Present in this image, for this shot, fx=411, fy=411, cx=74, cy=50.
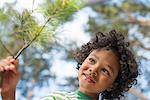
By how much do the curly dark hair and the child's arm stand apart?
45 centimetres

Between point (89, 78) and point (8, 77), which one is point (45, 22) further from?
point (8, 77)

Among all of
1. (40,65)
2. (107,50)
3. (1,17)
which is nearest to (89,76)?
(107,50)

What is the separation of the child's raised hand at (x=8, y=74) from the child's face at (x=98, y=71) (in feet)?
1.05

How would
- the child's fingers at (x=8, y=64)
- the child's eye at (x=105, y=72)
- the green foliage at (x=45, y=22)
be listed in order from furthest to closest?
the child's eye at (x=105, y=72) < the green foliage at (x=45, y=22) < the child's fingers at (x=8, y=64)

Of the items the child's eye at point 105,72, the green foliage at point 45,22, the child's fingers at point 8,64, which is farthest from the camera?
the child's eye at point 105,72

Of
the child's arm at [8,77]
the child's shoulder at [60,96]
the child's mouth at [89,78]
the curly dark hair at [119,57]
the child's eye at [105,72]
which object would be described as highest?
the curly dark hair at [119,57]

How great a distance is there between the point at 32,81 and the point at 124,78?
377cm

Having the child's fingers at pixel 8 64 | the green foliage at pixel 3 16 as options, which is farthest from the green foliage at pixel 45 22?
the child's fingers at pixel 8 64

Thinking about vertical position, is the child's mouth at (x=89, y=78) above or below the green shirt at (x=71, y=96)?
above

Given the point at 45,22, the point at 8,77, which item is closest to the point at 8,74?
the point at 8,77

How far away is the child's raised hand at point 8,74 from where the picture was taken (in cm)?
72

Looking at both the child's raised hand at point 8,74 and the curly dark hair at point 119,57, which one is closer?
the child's raised hand at point 8,74

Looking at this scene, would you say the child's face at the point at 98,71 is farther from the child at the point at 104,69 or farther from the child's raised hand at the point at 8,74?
the child's raised hand at the point at 8,74

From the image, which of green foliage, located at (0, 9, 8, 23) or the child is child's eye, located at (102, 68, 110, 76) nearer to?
the child
